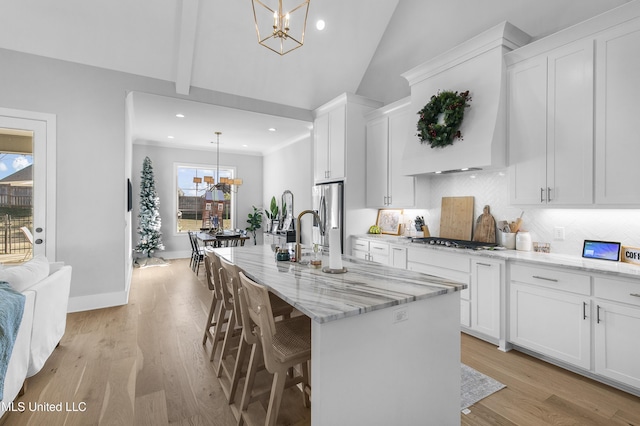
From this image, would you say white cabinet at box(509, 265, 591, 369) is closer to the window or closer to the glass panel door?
the glass panel door

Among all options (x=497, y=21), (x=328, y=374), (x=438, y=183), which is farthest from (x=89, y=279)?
(x=497, y=21)

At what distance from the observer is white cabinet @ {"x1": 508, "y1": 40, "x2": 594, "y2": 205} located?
101 inches

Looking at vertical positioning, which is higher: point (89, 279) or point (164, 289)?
point (89, 279)

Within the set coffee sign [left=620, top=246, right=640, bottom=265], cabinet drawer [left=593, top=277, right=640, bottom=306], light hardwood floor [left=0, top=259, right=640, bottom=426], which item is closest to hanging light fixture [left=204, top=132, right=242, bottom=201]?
light hardwood floor [left=0, top=259, right=640, bottom=426]

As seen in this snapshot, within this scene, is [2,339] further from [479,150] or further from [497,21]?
[497,21]

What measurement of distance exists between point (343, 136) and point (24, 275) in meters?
3.93

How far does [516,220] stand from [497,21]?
2.32 meters

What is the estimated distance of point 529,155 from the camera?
2.92 metres

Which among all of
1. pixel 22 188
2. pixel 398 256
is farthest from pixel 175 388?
pixel 22 188

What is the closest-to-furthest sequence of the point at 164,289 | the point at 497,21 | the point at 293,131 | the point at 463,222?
the point at 497,21 → the point at 463,222 → the point at 164,289 → the point at 293,131

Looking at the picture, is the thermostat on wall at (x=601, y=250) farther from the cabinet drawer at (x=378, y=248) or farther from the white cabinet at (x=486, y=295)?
the cabinet drawer at (x=378, y=248)

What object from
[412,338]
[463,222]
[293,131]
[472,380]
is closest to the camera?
[412,338]

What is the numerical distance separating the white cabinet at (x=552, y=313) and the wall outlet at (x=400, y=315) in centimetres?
175

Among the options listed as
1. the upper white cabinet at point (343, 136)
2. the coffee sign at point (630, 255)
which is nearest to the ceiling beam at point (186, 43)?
the upper white cabinet at point (343, 136)
